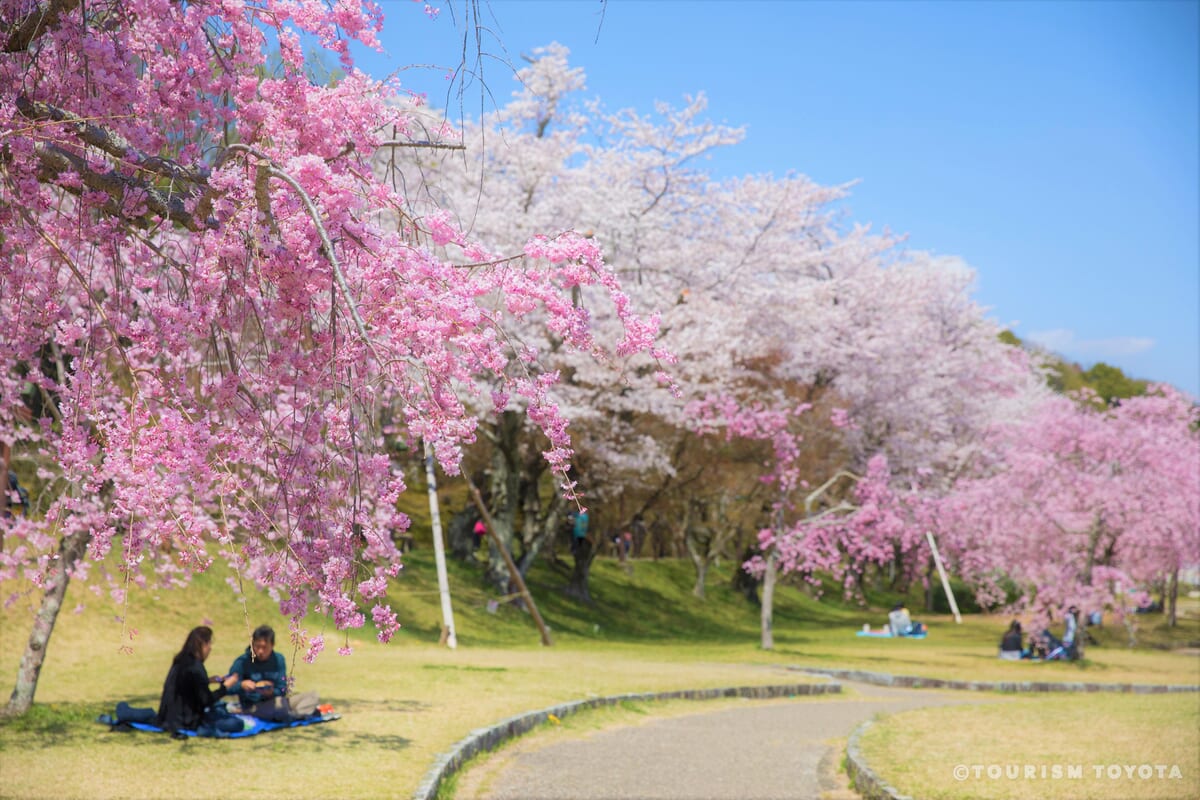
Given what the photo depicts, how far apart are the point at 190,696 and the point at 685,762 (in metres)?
4.61

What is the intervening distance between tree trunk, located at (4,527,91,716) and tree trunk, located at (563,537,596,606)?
22.7 metres

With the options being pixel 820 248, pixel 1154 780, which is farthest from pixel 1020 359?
pixel 1154 780

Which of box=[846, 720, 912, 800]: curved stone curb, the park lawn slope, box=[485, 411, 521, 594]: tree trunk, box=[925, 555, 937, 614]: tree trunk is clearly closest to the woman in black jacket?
box=[846, 720, 912, 800]: curved stone curb

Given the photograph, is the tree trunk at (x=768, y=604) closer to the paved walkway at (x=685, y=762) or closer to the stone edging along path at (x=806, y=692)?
the stone edging along path at (x=806, y=692)

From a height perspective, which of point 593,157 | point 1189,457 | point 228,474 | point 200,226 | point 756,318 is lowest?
point 228,474

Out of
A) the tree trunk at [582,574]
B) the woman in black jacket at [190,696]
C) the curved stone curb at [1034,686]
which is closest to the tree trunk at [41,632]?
the woman in black jacket at [190,696]

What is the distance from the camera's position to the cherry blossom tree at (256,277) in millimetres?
5223

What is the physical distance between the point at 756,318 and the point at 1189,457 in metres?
11.5

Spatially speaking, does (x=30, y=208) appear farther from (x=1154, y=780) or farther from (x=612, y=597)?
(x=612, y=597)

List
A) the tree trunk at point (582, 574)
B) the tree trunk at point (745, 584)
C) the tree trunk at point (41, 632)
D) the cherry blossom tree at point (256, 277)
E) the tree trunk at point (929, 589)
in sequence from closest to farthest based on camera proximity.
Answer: the cherry blossom tree at point (256, 277)
the tree trunk at point (41, 632)
the tree trunk at point (582, 574)
the tree trunk at point (745, 584)
the tree trunk at point (929, 589)

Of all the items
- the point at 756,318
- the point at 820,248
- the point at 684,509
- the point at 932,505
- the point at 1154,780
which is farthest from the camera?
the point at 684,509

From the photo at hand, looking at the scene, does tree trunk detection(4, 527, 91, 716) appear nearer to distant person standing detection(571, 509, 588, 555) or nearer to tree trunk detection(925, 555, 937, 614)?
distant person standing detection(571, 509, 588, 555)

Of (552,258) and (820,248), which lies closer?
(552,258)

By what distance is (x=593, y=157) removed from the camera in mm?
29281
